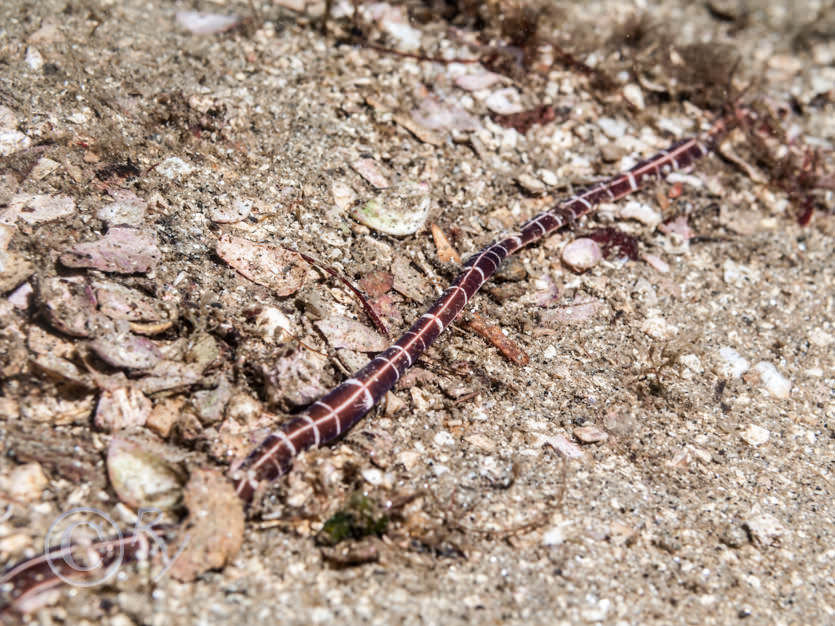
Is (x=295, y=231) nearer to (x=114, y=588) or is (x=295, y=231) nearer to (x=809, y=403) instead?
(x=114, y=588)

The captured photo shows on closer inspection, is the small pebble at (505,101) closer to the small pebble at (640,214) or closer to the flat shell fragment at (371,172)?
the small pebble at (640,214)

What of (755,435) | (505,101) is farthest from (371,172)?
(755,435)

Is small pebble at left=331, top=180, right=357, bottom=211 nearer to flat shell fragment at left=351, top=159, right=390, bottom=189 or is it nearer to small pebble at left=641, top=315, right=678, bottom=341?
flat shell fragment at left=351, top=159, right=390, bottom=189

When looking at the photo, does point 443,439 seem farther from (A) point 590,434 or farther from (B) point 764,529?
(B) point 764,529

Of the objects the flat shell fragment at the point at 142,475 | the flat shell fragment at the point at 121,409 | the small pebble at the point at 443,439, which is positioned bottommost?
the small pebble at the point at 443,439

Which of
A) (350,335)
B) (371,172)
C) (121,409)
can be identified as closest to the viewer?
(121,409)

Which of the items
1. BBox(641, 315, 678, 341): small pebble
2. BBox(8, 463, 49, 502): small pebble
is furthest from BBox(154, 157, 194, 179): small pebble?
BBox(641, 315, 678, 341): small pebble

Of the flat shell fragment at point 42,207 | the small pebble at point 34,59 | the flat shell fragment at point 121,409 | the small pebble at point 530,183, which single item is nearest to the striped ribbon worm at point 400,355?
the small pebble at point 530,183
